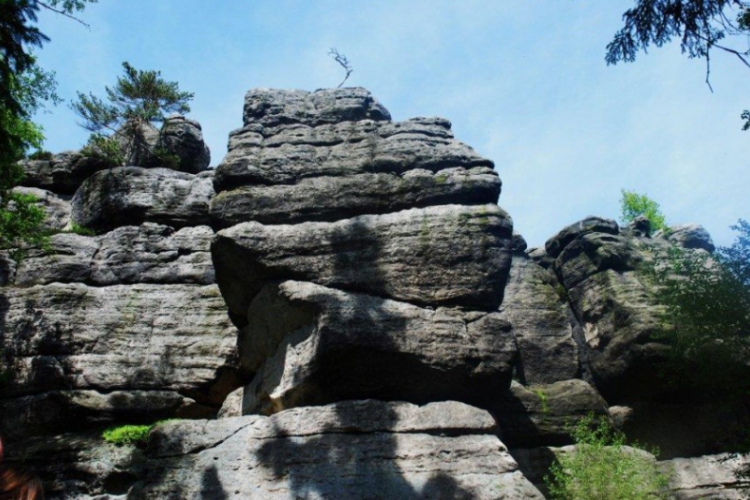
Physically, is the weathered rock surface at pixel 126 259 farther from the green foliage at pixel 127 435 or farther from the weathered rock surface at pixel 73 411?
the green foliage at pixel 127 435

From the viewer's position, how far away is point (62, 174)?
18906 mm

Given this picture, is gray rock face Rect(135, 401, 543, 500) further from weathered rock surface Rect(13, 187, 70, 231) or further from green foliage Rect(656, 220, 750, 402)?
weathered rock surface Rect(13, 187, 70, 231)

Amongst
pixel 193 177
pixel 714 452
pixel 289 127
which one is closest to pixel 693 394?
pixel 714 452

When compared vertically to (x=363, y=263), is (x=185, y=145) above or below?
above

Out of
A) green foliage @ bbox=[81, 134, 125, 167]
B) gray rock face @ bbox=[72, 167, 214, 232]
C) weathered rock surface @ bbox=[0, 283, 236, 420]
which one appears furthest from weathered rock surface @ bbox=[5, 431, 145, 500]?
green foliage @ bbox=[81, 134, 125, 167]

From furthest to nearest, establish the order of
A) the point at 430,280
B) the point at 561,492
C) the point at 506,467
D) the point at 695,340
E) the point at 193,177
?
the point at 193,177 < the point at 695,340 < the point at 430,280 < the point at 561,492 < the point at 506,467

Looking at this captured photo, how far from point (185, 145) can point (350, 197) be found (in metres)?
9.25

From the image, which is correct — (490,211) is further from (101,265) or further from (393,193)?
(101,265)

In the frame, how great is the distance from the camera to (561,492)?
1040 centimetres

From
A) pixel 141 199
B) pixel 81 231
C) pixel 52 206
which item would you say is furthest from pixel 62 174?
pixel 141 199

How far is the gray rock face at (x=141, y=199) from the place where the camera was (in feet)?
55.0

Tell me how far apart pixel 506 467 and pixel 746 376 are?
5703mm

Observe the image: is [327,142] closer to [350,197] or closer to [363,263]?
[350,197]

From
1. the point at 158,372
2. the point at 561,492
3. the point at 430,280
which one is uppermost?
the point at 430,280
